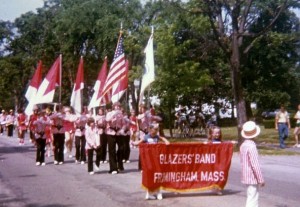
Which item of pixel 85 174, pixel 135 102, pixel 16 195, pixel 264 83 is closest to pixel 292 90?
pixel 264 83

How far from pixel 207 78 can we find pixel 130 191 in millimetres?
23572

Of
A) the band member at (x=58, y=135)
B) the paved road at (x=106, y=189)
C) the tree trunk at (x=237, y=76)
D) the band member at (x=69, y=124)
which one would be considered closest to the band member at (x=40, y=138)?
the band member at (x=58, y=135)

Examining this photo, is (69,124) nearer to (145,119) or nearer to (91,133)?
(145,119)

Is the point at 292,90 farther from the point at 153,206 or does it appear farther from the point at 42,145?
the point at 153,206

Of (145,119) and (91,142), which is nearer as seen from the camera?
(91,142)

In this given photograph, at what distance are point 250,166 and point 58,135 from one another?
36.0 feet

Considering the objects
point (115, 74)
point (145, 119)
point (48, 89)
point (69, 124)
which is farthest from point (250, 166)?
point (69, 124)

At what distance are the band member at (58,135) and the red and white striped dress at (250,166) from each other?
1070 centimetres

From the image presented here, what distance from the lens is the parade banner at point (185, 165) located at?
12000mm

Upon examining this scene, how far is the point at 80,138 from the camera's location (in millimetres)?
19797

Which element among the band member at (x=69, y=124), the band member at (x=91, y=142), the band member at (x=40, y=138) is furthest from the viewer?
the band member at (x=69, y=124)

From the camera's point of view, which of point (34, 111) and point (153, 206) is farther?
point (34, 111)

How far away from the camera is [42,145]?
1933 cm

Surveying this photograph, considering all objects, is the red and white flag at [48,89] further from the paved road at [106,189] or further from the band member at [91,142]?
the band member at [91,142]
